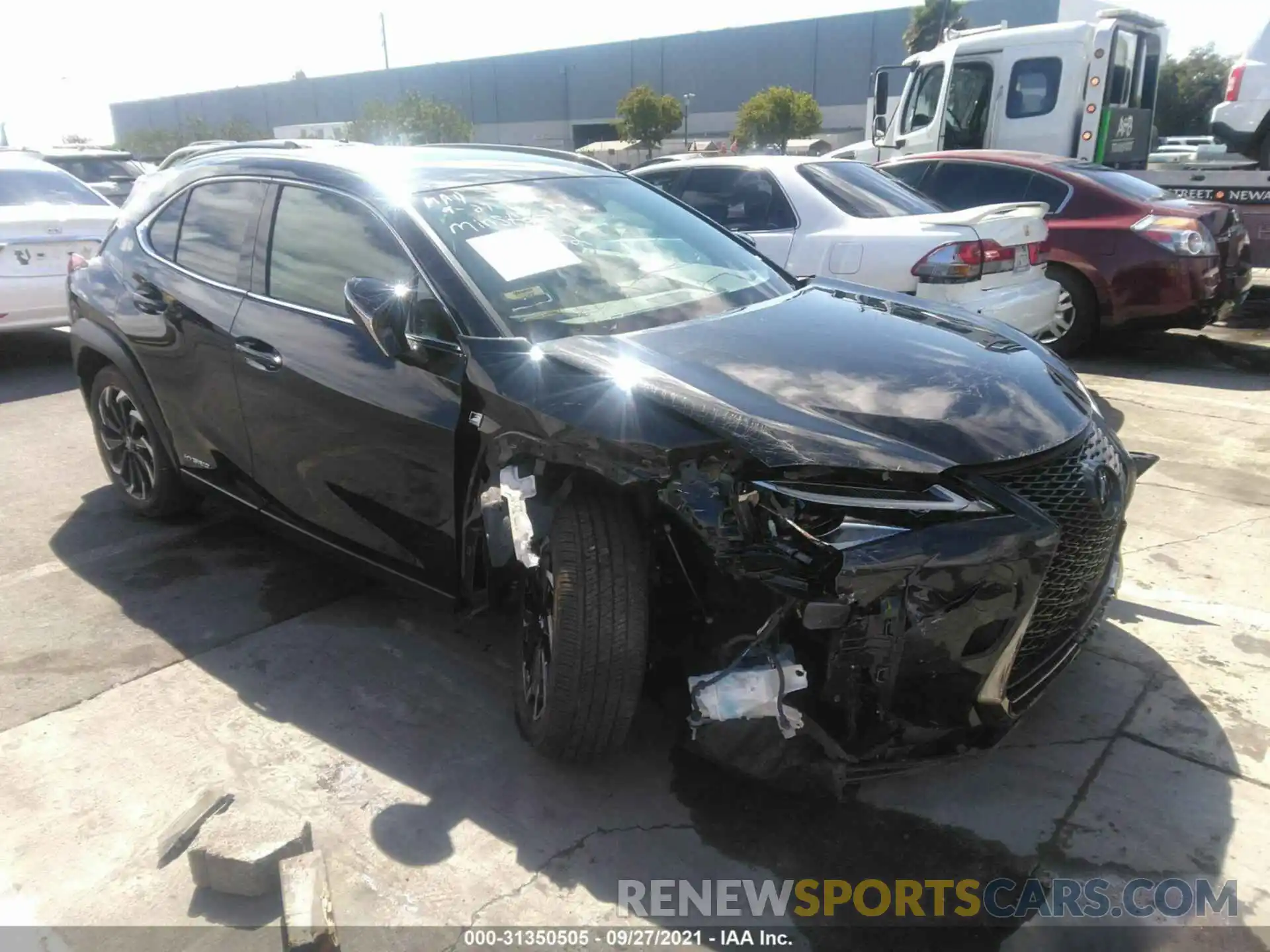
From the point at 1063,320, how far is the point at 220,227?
641 centimetres

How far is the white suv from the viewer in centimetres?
1055

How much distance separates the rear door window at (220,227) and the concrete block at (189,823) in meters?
1.86

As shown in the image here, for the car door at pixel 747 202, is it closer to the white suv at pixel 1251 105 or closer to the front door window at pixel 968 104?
the front door window at pixel 968 104

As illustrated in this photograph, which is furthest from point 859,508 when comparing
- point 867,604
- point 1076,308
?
point 1076,308

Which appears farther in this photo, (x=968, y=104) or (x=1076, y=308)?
(x=968, y=104)

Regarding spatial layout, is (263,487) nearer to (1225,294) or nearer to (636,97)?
(1225,294)

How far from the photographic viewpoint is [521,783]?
9.09 feet

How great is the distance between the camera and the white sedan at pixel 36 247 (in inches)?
287

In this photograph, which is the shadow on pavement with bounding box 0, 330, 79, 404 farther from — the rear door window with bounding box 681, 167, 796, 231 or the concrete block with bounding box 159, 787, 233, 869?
the concrete block with bounding box 159, 787, 233, 869

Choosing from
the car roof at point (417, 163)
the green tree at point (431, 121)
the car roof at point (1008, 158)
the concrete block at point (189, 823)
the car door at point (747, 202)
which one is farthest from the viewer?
the green tree at point (431, 121)

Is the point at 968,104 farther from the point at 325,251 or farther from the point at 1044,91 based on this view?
the point at 325,251

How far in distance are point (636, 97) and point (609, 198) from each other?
55.1 m

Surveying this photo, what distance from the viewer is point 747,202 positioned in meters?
6.59

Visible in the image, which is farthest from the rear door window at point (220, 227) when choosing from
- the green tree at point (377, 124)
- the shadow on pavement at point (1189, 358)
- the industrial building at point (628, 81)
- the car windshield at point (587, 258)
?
the industrial building at point (628, 81)
